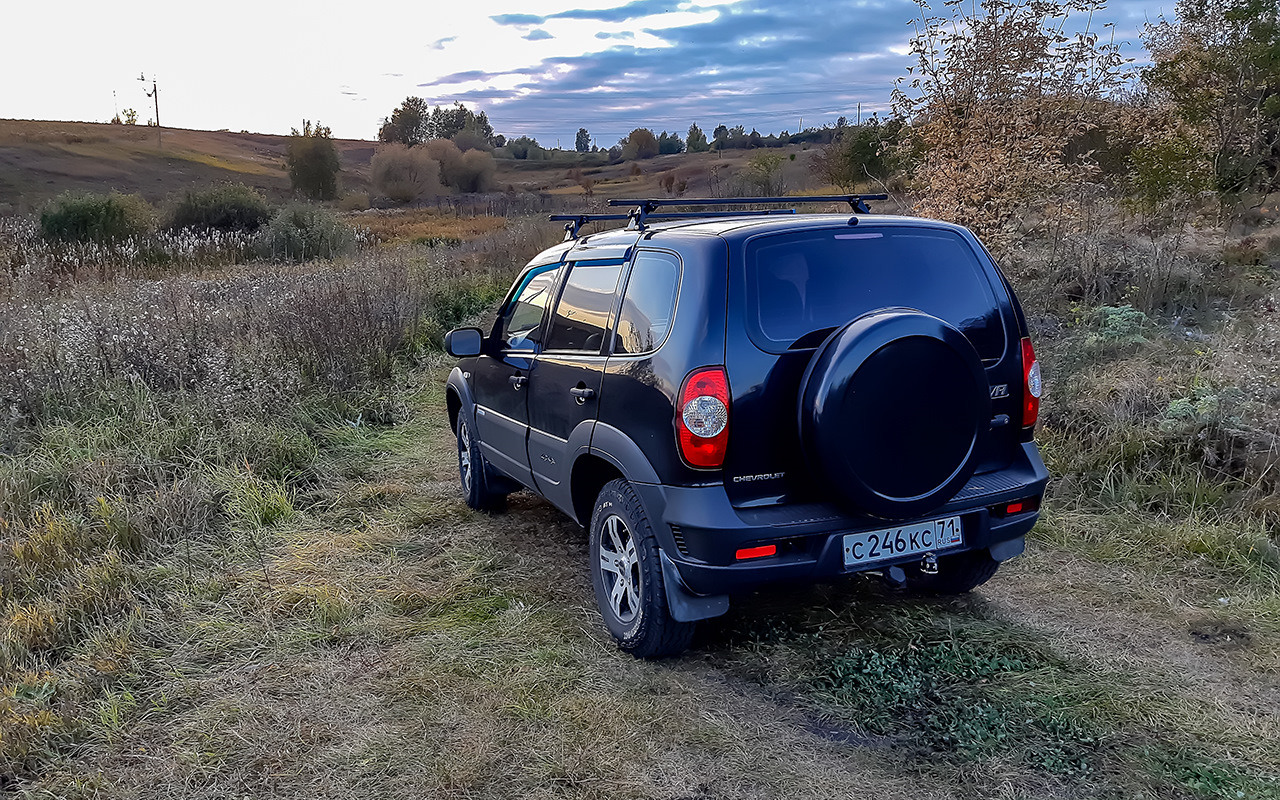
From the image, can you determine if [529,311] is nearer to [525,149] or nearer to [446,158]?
[446,158]

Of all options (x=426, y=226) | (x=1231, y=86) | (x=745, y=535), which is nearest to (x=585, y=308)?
(x=745, y=535)

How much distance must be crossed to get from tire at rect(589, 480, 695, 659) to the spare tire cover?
80cm

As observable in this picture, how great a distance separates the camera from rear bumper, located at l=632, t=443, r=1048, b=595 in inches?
117

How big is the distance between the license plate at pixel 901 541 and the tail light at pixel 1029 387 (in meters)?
0.60

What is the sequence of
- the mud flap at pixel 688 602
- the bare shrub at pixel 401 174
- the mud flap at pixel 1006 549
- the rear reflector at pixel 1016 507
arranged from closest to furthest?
the mud flap at pixel 688 602, the rear reflector at pixel 1016 507, the mud flap at pixel 1006 549, the bare shrub at pixel 401 174

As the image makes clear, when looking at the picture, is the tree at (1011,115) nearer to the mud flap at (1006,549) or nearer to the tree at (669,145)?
the mud flap at (1006,549)

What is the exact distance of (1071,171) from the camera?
962 centimetres

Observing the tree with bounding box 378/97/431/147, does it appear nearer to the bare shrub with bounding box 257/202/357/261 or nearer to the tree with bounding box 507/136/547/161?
the tree with bounding box 507/136/547/161

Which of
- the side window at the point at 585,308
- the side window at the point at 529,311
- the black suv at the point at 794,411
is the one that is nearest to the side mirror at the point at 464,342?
the side window at the point at 529,311

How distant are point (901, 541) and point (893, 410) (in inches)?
22.6

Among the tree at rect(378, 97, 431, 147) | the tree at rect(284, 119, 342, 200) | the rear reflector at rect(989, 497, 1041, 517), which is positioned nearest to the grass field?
the rear reflector at rect(989, 497, 1041, 517)

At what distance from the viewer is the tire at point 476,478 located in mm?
→ 5426

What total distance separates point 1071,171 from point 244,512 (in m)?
9.56

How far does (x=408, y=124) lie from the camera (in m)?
95.5
